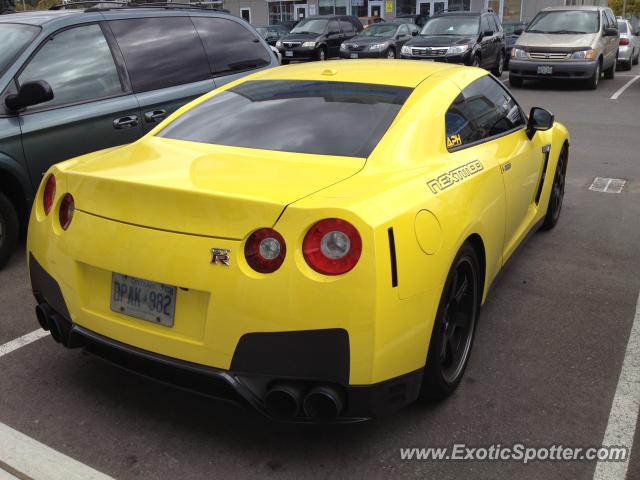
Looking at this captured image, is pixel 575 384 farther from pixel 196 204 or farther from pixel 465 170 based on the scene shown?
pixel 196 204

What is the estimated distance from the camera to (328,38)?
2447cm

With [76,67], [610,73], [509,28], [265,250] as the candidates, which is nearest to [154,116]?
[76,67]

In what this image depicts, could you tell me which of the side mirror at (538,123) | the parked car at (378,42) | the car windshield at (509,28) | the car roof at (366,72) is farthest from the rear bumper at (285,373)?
the car windshield at (509,28)

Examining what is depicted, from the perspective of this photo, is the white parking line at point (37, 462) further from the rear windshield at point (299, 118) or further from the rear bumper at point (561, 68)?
the rear bumper at point (561, 68)

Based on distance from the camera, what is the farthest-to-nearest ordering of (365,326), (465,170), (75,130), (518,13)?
(518,13) → (75,130) → (465,170) → (365,326)

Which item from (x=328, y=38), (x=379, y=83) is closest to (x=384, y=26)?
(x=328, y=38)

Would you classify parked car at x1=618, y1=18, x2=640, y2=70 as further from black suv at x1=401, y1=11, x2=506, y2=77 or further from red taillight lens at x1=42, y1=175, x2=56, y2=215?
red taillight lens at x1=42, y1=175, x2=56, y2=215

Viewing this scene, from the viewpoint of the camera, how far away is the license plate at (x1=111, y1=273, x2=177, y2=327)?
2.62 metres

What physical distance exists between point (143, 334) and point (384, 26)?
72.4 feet

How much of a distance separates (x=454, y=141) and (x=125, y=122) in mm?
3034

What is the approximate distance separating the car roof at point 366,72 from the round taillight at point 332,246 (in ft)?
4.43

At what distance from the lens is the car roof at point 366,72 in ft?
11.8

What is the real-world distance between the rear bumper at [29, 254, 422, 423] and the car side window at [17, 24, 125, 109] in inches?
122

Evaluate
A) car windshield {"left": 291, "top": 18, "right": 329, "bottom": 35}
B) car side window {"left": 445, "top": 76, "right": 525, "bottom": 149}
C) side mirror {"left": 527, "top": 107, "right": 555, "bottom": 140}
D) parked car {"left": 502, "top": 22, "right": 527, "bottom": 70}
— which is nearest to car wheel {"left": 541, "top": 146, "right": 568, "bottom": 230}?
side mirror {"left": 527, "top": 107, "right": 555, "bottom": 140}
